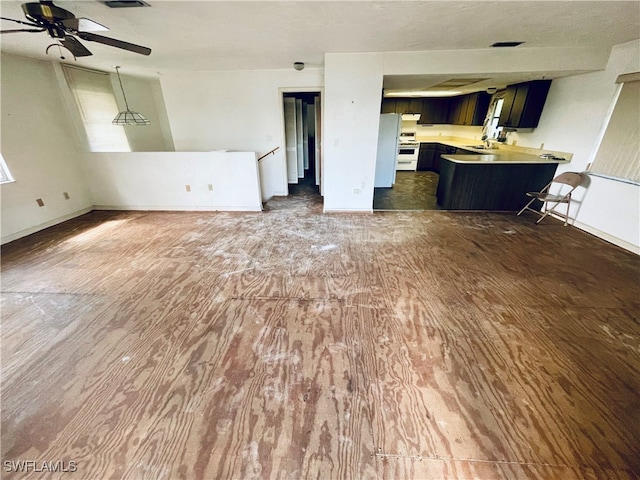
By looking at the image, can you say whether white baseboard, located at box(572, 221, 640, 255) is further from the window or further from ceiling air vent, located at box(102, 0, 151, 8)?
the window

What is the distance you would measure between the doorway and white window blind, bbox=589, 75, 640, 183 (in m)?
4.40

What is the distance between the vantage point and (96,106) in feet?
15.0

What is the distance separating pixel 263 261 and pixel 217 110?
363 centimetres

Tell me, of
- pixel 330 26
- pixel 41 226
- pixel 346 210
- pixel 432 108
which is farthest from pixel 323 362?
pixel 432 108

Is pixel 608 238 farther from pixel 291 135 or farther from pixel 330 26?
pixel 291 135

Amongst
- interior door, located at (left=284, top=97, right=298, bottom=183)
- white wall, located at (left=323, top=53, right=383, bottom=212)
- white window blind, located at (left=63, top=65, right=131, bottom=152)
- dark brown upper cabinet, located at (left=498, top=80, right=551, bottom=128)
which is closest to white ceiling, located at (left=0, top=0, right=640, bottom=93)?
white wall, located at (left=323, top=53, right=383, bottom=212)

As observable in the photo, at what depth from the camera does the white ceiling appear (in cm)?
219

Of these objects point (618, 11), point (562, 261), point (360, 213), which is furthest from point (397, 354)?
point (618, 11)

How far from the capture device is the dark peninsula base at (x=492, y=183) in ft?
14.1

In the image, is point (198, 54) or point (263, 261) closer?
point (263, 261)

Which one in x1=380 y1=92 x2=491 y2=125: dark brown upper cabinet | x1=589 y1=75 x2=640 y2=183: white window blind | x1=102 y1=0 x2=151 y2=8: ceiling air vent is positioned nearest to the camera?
x1=102 y1=0 x2=151 y2=8: ceiling air vent

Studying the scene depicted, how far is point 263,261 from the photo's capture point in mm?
3014

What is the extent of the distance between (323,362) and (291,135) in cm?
549

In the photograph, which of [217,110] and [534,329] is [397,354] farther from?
[217,110]
